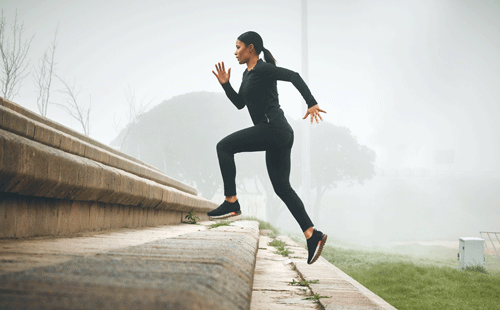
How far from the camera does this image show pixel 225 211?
2.77 meters

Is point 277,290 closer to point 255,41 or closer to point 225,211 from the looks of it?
point 225,211

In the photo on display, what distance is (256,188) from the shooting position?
3172cm

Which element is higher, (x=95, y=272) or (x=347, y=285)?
(x=95, y=272)

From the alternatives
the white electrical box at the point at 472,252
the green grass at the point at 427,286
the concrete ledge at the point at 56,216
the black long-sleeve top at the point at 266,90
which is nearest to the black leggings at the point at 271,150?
the black long-sleeve top at the point at 266,90

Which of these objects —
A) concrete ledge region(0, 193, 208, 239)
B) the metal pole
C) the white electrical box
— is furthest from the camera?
the metal pole

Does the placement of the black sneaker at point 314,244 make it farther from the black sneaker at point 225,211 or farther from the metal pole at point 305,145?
the metal pole at point 305,145

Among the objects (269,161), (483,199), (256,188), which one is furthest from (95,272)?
(483,199)

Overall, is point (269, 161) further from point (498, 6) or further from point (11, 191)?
point (498, 6)

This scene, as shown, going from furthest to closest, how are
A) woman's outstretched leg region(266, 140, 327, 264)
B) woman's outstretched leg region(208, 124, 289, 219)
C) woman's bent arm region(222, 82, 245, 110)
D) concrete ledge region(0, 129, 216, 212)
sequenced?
woman's bent arm region(222, 82, 245, 110)
woman's outstretched leg region(266, 140, 327, 264)
woman's outstretched leg region(208, 124, 289, 219)
concrete ledge region(0, 129, 216, 212)

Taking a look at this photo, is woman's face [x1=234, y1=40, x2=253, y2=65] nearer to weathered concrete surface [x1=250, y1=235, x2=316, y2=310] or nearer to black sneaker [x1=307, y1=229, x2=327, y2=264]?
black sneaker [x1=307, y1=229, x2=327, y2=264]

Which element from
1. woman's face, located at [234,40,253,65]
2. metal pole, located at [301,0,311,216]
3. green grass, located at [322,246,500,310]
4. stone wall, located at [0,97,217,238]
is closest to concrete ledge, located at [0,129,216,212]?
stone wall, located at [0,97,217,238]

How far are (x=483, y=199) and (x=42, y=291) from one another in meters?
44.2

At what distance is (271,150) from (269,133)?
0.63 ft

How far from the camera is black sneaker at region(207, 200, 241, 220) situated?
2746 millimetres
